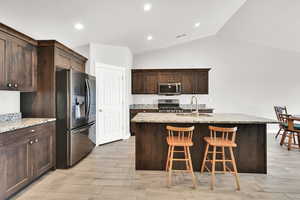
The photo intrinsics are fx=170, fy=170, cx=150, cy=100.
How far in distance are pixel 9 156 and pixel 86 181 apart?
1.04 m

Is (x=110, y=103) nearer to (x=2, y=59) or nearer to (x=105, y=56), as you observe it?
(x=105, y=56)

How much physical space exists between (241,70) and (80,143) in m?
5.49

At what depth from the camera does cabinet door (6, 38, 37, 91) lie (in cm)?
236

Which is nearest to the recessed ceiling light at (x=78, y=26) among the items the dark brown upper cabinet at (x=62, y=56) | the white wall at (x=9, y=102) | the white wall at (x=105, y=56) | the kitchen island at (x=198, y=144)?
the dark brown upper cabinet at (x=62, y=56)

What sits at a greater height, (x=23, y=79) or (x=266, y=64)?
(x=266, y=64)

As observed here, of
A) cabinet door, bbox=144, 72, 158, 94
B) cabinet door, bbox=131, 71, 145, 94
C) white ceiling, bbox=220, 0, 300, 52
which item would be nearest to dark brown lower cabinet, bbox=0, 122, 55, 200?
cabinet door, bbox=131, 71, 145, 94

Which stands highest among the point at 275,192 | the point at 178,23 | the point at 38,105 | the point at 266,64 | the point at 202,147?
the point at 178,23

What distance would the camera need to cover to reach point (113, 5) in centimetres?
296

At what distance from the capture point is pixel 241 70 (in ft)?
19.2

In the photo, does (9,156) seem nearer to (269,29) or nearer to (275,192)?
(275,192)

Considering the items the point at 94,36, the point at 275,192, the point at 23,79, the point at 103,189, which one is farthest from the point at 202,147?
the point at 94,36

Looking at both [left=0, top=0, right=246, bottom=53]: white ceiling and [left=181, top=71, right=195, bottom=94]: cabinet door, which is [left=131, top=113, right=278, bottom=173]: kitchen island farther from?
[left=181, top=71, right=195, bottom=94]: cabinet door

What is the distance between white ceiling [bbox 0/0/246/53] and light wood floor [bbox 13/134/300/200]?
8.34 feet

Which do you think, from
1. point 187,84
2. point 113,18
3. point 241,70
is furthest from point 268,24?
point 113,18
